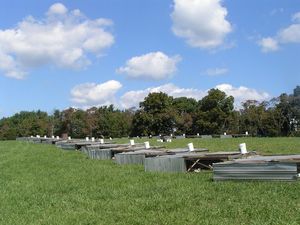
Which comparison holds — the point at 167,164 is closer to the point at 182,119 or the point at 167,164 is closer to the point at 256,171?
the point at 256,171

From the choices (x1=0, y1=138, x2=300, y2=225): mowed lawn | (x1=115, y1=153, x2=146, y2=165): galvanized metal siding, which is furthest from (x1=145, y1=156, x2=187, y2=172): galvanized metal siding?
(x1=115, y1=153, x2=146, y2=165): galvanized metal siding

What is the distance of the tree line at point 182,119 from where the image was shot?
100688 mm

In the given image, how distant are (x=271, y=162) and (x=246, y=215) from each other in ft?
14.7

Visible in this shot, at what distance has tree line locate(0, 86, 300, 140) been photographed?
101 m

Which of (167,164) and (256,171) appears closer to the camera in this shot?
(256,171)

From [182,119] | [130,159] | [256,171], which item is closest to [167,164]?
[130,159]

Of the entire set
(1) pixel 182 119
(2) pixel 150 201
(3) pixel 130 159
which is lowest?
(2) pixel 150 201

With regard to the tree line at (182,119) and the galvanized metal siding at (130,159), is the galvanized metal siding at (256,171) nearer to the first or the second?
the galvanized metal siding at (130,159)

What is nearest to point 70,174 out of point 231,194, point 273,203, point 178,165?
point 178,165

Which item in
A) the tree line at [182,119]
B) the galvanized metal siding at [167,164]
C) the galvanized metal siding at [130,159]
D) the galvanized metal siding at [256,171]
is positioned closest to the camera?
the galvanized metal siding at [256,171]

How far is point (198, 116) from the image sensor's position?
362 ft

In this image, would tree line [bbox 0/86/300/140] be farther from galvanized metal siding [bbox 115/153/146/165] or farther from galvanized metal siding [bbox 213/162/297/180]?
galvanized metal siding [bbox 213/162/297/180]

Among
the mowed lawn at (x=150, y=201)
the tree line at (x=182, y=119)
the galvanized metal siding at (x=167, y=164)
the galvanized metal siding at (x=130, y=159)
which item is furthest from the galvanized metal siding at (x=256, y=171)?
the tree line at (x=182, y=119)

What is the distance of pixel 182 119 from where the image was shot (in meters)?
114
